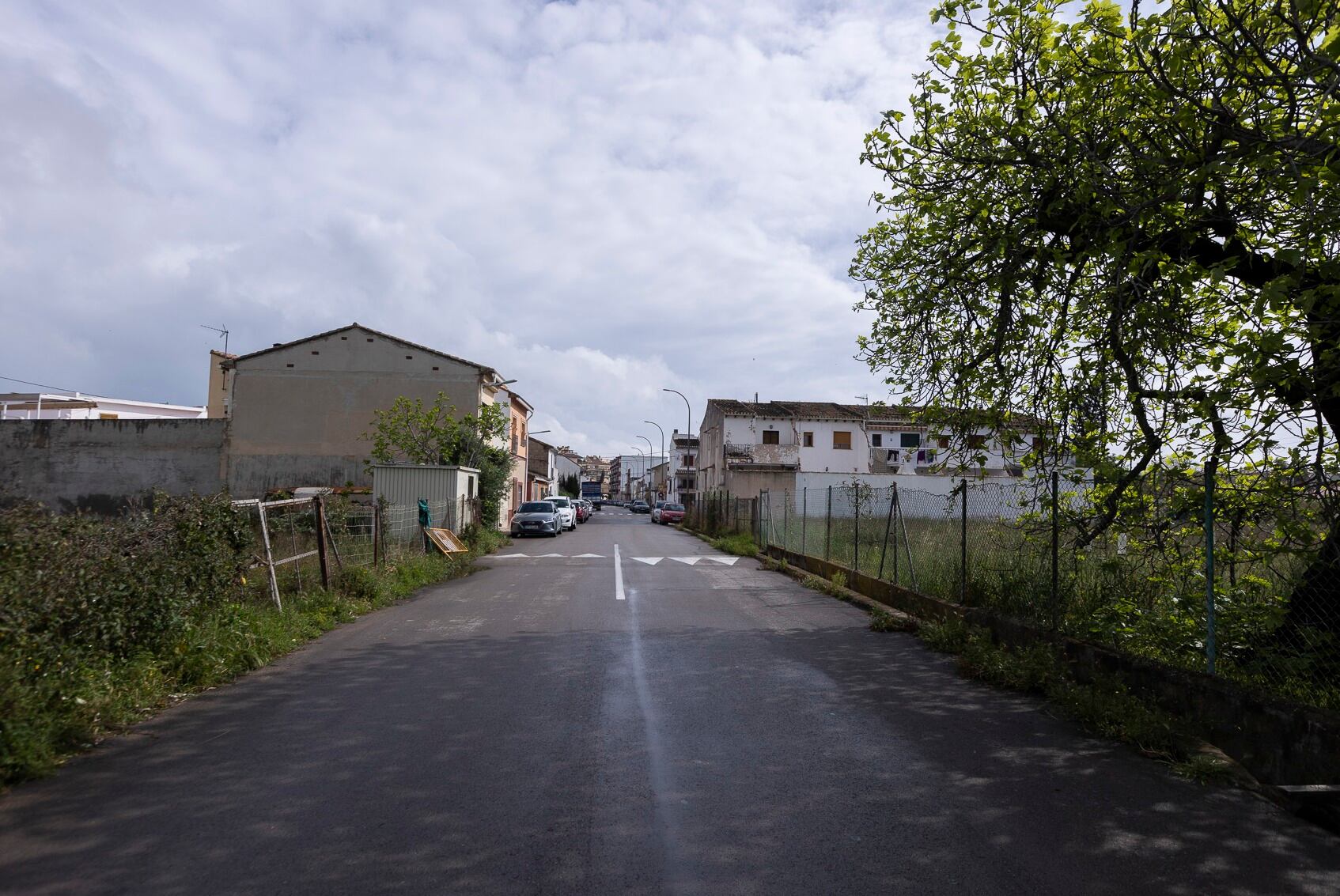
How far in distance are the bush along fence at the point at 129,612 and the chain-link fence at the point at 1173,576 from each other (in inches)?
312

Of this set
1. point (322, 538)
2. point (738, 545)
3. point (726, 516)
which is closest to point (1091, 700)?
point (322, 538)

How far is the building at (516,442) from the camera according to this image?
45.9 meters

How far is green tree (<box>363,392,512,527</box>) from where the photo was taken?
30609 mm

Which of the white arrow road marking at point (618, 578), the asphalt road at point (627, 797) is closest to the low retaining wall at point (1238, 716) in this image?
the asphalt road at point (627, 797)

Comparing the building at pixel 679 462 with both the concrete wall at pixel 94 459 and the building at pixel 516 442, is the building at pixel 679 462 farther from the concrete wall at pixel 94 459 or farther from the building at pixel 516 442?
the concrete wall at pixel 94 459

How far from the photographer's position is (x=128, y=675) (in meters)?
6.91

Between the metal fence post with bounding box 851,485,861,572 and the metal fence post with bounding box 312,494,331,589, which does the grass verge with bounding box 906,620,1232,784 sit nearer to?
the metal fence post with bounding box 851,485,861,572

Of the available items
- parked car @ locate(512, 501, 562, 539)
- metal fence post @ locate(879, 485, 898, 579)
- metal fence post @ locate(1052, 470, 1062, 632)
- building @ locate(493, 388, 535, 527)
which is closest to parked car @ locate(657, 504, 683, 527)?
building @ locate(493, 388, 535, 527)

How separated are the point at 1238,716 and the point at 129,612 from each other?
829 centimetres

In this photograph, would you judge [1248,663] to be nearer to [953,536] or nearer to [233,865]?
[953,536]

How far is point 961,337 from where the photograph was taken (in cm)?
1012

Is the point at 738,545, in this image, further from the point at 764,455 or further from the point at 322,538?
the point at 764,455

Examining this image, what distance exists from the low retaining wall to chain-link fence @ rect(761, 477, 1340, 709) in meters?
0.28

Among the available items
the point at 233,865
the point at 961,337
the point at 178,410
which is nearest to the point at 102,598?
the point at 233,865
